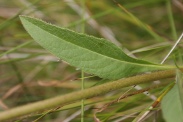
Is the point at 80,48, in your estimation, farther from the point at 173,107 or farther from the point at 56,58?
the point at 56,58

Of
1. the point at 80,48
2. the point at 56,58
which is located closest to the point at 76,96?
the point at 80,48

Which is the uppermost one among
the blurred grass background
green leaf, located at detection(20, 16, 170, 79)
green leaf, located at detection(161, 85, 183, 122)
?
the blurred grass background

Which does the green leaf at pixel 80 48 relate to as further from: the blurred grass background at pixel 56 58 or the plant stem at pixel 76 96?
the blurred grass background at pixel 56 58

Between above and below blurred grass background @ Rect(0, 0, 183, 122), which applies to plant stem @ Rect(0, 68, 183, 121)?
below

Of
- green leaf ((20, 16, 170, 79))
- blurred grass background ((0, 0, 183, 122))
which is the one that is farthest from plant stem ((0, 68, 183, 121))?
blurred grass background ((0, 0, 183, 122))

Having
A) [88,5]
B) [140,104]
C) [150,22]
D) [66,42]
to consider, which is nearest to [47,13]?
[88,5]

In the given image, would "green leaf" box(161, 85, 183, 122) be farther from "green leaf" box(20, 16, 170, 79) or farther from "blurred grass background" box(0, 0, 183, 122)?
"blurred grass background" box(0, 0, 183, 122)

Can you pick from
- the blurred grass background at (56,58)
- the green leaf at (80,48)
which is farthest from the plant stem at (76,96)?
the blurred grass background at (56,58)

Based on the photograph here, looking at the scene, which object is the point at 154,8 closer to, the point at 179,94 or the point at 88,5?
the point at 88,5
